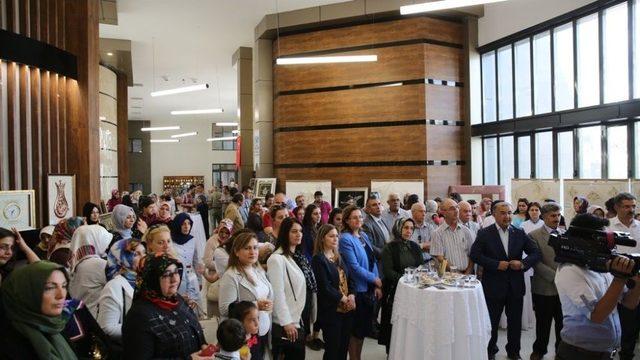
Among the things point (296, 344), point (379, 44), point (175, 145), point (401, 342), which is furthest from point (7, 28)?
point (175, 145)

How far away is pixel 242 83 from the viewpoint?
14.1 metres

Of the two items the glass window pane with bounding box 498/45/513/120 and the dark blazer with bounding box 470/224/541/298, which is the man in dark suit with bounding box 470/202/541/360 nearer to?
the dark blazer with bounding box 470/224/541/298

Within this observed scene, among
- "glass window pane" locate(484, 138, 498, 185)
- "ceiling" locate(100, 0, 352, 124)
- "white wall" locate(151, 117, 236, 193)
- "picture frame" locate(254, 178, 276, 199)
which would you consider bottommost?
"picture frame" locate(254, 178, 276, 199)

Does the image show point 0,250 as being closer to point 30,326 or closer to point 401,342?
point 30,326

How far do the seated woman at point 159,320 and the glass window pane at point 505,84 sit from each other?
9.63 m

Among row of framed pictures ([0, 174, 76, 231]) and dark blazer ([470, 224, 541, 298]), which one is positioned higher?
row of framed pictures ([0, 174, 76, 231])

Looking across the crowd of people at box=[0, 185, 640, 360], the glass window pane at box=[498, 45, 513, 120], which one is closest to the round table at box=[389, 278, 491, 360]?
the crowd of people at box=[0, 185, 640, 360]

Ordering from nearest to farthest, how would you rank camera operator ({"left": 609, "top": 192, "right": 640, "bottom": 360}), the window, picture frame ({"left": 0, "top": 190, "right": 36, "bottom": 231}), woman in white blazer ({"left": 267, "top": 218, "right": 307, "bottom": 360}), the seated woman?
the seated woman
woman in white blazer ({"left": 267, "top": 218, "right": 307, "bottom": 360})
camera operator ({"left": 609, "top": 192, "right": 640, "bottom": 360})
picture frame ({"left": 0, "top": 190, "right": 36, "bottom": 231})
the window

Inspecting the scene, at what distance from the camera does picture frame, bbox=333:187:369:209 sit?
10.6 meters

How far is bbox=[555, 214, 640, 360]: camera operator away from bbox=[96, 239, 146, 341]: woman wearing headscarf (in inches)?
102

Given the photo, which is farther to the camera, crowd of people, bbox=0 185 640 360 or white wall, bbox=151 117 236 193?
white wall, bbox=151 117 236 193

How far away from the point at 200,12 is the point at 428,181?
22.3ft

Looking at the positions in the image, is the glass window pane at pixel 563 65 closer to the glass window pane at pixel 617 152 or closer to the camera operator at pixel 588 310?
the glass window pane at pixel 617 152

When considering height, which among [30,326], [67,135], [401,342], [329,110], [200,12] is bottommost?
[401,342]
